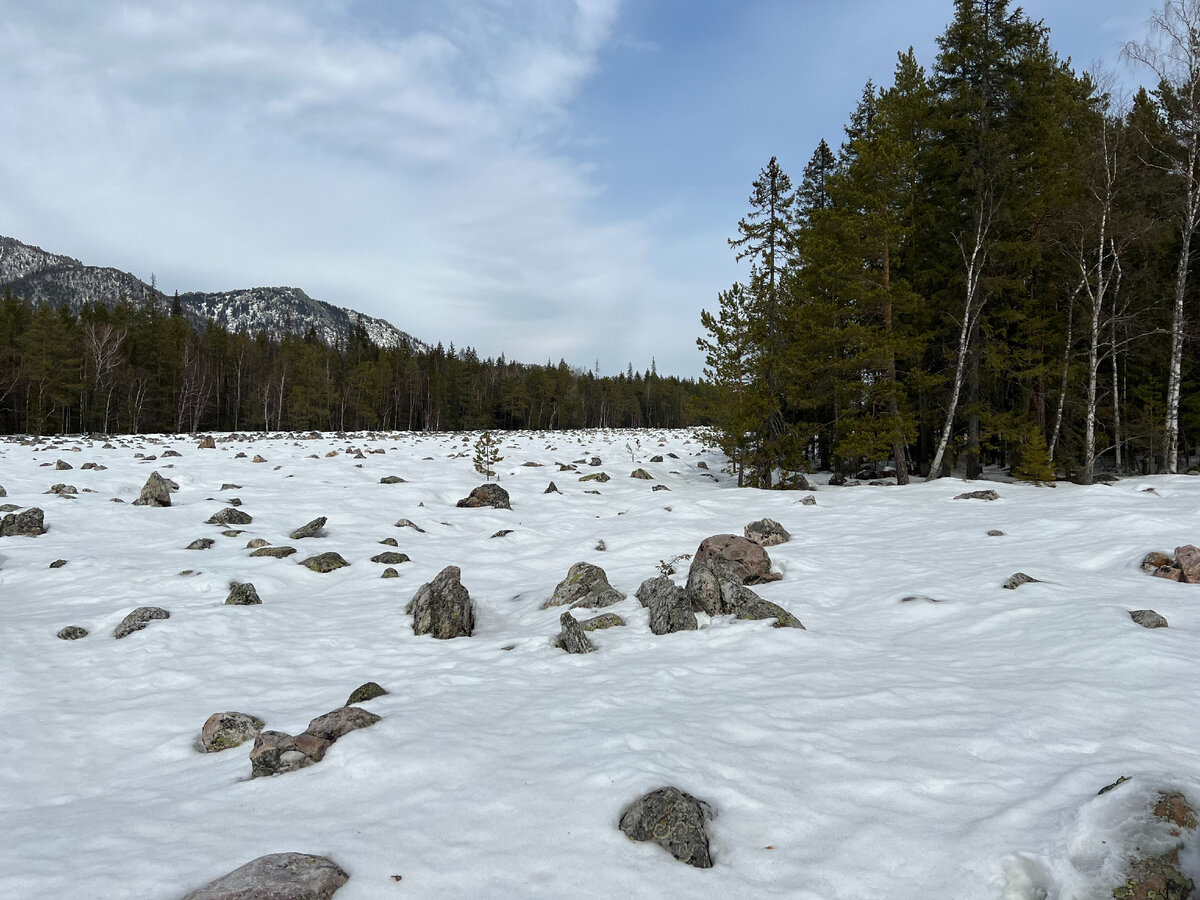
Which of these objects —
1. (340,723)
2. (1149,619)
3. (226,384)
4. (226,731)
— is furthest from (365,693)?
(226,384)

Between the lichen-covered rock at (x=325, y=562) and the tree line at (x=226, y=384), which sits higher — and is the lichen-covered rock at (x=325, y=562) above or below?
below

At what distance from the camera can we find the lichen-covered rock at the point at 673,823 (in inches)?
111

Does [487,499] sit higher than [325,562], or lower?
higher

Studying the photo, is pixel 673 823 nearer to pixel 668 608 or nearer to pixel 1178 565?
pixel 668 608

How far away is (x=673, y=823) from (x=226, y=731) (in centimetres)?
353

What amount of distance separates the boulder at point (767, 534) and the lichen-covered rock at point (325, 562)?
7.25 meters

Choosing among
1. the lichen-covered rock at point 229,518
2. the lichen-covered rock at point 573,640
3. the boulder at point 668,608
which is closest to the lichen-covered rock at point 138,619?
the lichen-covered rock at point 573,640

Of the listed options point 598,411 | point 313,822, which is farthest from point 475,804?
point 598,411

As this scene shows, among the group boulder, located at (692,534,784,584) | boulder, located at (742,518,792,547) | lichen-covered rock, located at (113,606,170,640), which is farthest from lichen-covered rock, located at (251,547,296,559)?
boulder, located at (742,518,792,547)

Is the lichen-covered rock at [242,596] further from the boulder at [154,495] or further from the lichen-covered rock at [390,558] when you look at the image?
the boulder at [154,495]

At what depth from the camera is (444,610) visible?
684 centimetres

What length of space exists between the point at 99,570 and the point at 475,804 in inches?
325

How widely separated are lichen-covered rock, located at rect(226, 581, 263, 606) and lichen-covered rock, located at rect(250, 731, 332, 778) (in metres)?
4.08

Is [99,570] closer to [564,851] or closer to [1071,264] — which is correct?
[564,851]
